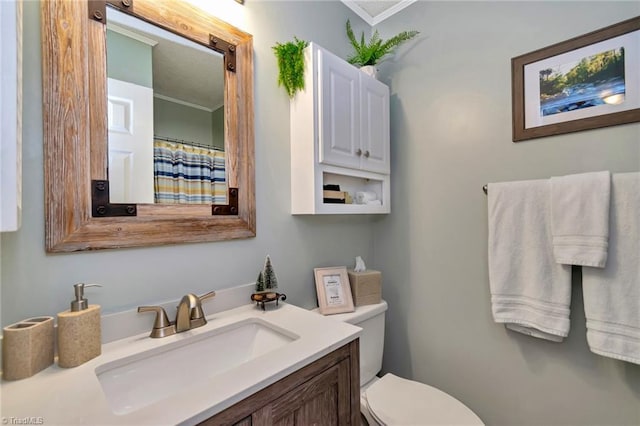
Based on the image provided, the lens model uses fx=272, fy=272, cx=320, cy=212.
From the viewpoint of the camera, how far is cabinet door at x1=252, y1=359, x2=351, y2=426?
0.65 meters

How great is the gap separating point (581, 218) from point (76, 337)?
5.46 feet

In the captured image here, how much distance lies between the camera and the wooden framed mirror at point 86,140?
725 mm

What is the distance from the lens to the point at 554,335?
1112 millimetres

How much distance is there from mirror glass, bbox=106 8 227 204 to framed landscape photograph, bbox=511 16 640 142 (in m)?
1.33

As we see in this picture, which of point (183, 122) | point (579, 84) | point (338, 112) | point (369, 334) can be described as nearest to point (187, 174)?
point (183, 122)

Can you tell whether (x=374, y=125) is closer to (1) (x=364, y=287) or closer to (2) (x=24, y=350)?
(1) (x=364, y=287)

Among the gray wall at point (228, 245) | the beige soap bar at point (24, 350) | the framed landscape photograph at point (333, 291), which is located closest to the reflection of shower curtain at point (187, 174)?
the gray wall at point (228, 245)

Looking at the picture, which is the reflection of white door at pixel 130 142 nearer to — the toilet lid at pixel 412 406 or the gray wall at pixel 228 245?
the gray wall at pixel 228 245

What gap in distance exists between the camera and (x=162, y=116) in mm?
940

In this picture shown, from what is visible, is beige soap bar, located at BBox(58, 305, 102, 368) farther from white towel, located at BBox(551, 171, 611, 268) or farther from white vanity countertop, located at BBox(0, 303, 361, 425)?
white towel, located at BBox(551, 171, 611, 268)

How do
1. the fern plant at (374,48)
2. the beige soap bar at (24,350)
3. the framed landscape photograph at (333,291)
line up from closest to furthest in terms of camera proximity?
the beige soap bar at (24,350)
the framed landscape photograph at (333,291)
the fern plant at (374,48)

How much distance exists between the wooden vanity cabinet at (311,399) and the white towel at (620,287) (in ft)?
3.01

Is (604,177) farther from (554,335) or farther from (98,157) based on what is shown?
(98,157)

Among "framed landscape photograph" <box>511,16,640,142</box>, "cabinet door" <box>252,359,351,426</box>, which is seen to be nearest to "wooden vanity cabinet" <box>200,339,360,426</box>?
"cabinet door" <box>252,359,351,426</box>
